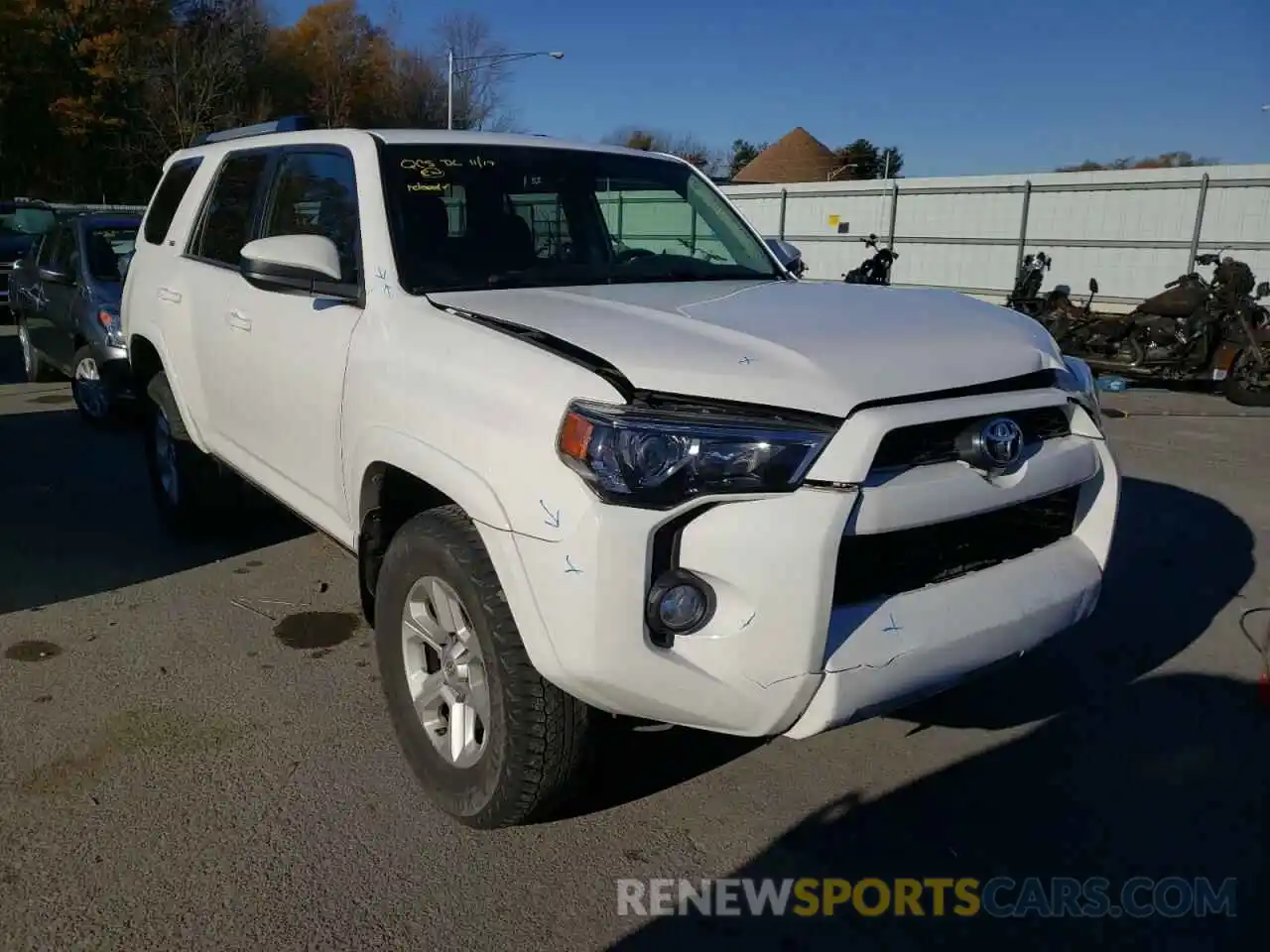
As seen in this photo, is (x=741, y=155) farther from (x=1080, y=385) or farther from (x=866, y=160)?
(x=1080, y=385)

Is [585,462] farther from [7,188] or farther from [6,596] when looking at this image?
[7,188]

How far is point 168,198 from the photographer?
5445 millimetres

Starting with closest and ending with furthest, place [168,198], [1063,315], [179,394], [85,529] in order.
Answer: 1. [179,394]
2. [168,198]
3. [85,529]
4. [1063,315]

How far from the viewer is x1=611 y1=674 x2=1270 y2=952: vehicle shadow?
100 inches

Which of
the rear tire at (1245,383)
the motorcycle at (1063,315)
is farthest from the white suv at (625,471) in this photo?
the motorcycle at (1063,315)

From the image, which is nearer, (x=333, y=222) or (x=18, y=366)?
(x=333, y=222)

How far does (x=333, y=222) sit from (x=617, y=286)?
3.57 ft

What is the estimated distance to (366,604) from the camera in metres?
3.44

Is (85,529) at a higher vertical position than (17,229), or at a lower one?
lower

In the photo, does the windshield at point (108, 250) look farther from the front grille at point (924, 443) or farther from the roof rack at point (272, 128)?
the front grille at point (924, 443)

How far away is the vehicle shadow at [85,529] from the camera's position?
→ 4.85m

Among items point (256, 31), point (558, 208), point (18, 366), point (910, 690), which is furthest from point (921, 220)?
point (256, 31)

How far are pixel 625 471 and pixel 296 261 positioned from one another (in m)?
1.54

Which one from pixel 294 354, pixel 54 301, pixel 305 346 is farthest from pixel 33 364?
pixel 305 346
